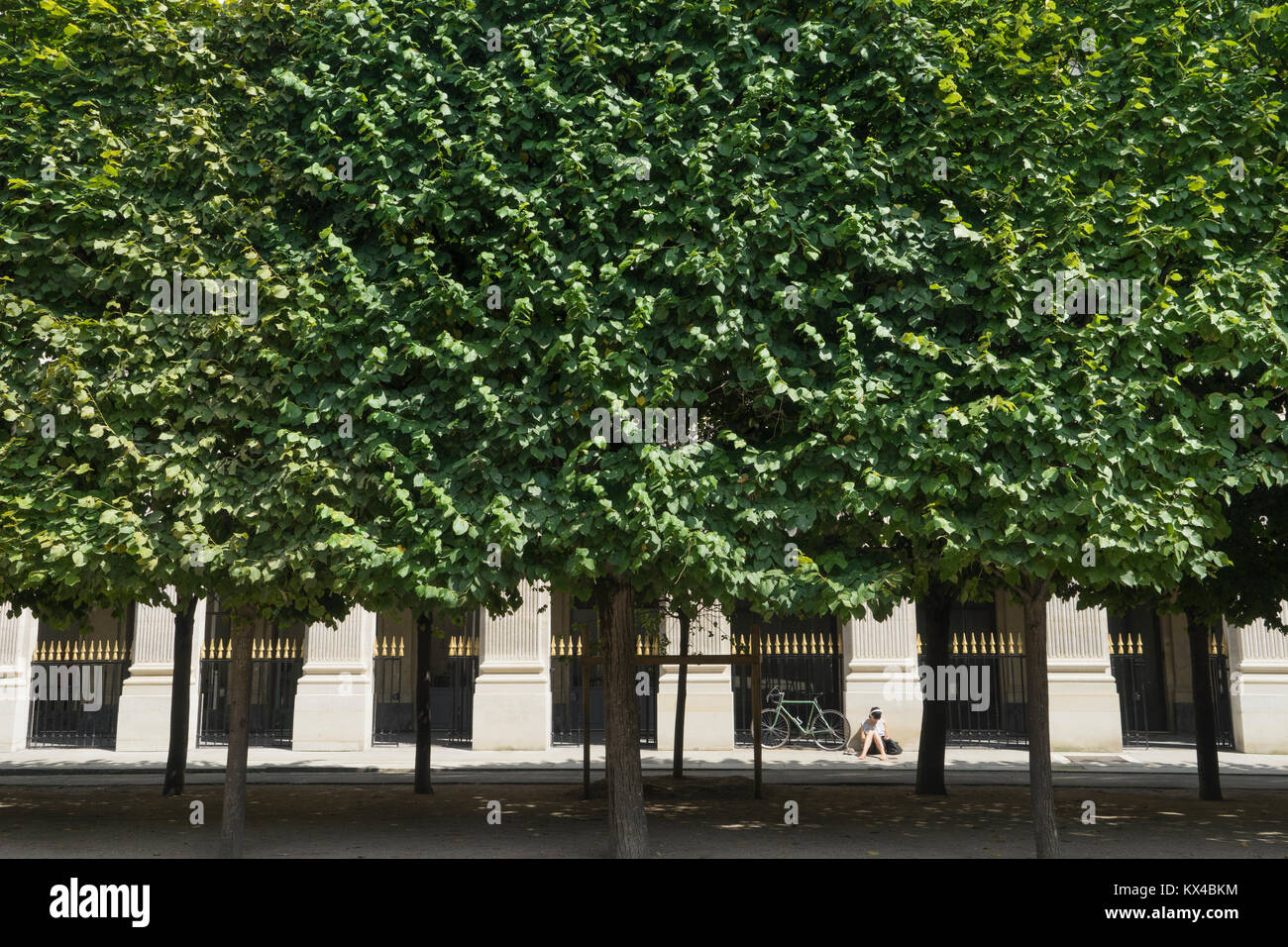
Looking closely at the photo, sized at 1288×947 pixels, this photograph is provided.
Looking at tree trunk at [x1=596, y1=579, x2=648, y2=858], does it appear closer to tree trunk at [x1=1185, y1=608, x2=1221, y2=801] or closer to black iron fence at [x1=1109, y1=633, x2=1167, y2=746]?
tree trunk at [x1=1185, y1=608, x2=1221, y2=801]

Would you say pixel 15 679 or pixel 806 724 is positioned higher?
pixel 15 679

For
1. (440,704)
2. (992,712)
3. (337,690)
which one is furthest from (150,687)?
(992,712)

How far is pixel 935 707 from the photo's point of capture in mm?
15344

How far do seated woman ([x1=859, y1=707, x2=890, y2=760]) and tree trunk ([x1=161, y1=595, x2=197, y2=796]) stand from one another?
1286 cm

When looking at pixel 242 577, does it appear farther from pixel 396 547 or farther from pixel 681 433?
pixel 681 433

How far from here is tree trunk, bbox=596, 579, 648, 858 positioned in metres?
10.8

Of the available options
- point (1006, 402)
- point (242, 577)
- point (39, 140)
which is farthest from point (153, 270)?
point (1006, 402)

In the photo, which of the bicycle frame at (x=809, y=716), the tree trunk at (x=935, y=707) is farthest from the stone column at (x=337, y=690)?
the tree trunk at (x=935, y=707)

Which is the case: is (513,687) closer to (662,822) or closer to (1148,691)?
(662,822)

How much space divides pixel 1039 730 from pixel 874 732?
11.0 metres

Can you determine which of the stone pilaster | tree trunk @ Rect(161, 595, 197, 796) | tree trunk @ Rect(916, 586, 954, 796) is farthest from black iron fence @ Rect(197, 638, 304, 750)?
tree trunk @ Rect(916, 586, 954, 796)

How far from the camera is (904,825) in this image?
43.5 ft

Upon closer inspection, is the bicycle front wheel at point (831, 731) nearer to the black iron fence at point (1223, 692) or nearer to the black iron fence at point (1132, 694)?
the black iron fence at point (1132, 694)

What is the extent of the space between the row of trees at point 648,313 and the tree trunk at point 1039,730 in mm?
46
